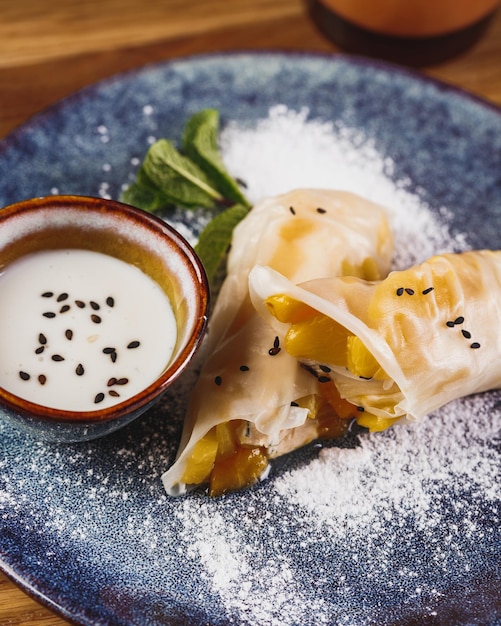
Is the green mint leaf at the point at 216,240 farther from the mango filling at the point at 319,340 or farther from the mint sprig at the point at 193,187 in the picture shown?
the mango filling at the point at 319,340

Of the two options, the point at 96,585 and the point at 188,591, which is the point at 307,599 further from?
the point at 96,585

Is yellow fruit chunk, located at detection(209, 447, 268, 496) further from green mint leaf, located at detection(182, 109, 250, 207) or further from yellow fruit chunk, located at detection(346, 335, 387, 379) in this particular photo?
green mint leaf, located at detection(182, 109, 250, 207)

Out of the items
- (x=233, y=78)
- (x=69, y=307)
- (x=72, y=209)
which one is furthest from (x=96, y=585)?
(x=233, y=78)

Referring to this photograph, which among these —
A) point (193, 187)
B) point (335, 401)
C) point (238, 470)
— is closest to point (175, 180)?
point (193, 187)

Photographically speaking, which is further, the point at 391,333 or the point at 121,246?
the point at 121,246

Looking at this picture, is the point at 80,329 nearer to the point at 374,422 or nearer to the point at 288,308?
the point at 288,308

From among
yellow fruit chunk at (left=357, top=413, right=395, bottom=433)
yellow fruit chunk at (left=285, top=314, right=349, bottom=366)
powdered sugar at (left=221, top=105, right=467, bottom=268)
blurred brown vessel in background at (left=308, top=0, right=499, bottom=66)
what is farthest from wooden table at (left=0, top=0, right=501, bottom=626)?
yellow fruit chunk at (left=357, top=413, right=395, bottom=433)
